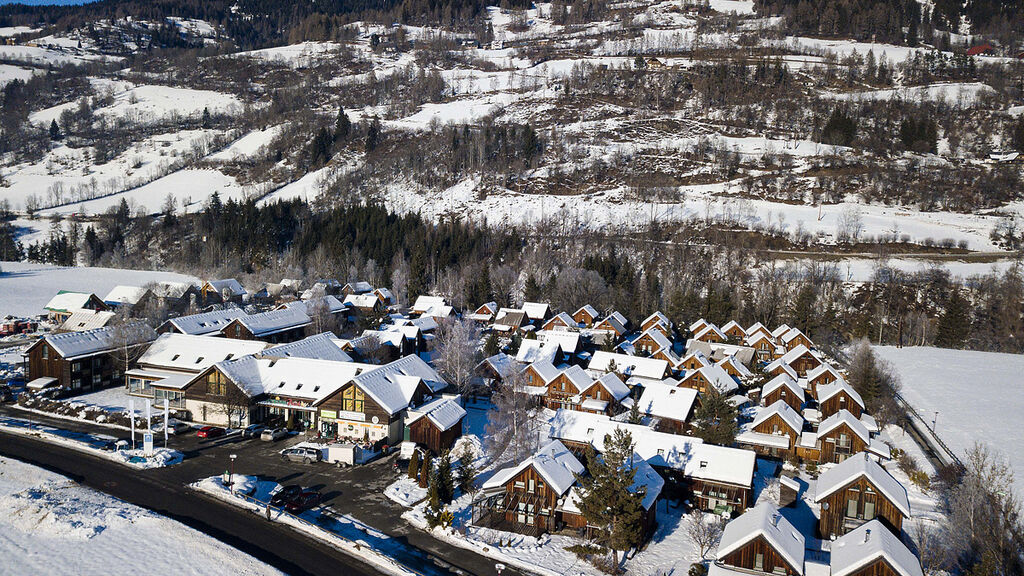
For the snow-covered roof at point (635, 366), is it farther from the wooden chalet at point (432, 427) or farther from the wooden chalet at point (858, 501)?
the wooden chalet at point (858, 501)

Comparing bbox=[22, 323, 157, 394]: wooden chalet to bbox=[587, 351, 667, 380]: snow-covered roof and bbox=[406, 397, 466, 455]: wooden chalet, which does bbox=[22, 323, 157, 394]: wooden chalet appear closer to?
bbox=[406, 397, 466, 455]: wooden chalet

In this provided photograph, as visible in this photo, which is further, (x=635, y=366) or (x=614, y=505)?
(x=635, y=366)

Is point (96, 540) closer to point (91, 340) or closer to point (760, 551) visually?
point (760, 551)

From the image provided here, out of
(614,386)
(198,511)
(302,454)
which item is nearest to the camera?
(198,511)

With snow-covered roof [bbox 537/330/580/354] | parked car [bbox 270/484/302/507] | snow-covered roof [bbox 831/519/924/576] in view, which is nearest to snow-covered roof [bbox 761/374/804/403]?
snow-covered roof [bbox 537/330/580/354]

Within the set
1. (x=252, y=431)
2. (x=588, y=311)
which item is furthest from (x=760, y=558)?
(x=588, y=311)

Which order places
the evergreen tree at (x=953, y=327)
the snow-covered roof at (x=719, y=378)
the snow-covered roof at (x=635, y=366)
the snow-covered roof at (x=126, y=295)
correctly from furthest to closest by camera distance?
the evergreen tree at (x=953, y=327), the snow-covered roof at (x=126, y=295), the snow-covered roof at (x=635, y=366), the snow-covered roof at (x=719, y=378)

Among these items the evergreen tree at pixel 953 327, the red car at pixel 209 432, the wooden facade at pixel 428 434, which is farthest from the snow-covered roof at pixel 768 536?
the evergreen tree at pixel 953 327
